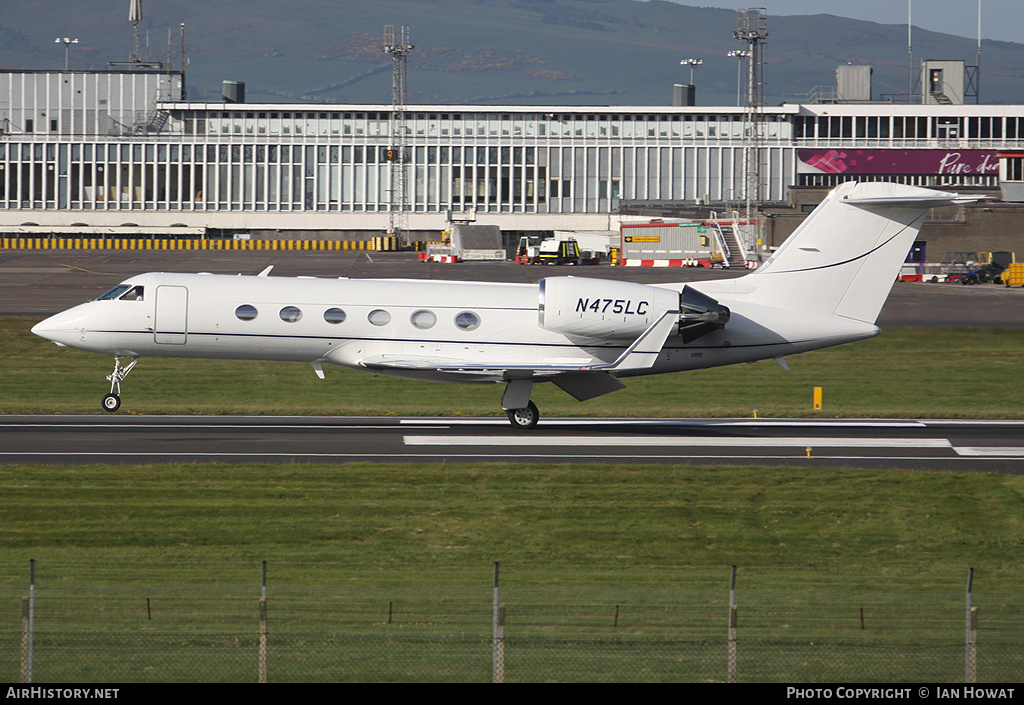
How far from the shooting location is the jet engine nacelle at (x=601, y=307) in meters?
28.7

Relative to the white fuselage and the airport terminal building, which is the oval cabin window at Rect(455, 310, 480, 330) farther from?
the airport terminal building

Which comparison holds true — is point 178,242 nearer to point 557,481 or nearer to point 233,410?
point 233,410

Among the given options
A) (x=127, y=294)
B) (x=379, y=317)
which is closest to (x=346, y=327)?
(x=379, y=317)

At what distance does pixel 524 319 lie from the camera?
95.9 ft

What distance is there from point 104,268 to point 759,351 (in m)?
66.3

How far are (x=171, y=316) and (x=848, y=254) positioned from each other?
17696 mm

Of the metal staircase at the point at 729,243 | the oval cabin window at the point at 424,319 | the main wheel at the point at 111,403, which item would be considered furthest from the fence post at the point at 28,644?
the metal staircase at the point at 729,243

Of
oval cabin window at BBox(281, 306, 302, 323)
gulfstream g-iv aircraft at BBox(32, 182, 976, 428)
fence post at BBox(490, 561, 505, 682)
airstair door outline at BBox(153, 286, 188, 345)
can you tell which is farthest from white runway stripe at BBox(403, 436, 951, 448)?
fence post at BBox(490, 561, 505, 682)

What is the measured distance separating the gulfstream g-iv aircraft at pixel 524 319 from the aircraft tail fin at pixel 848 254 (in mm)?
31

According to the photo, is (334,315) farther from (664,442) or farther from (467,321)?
(664,442)

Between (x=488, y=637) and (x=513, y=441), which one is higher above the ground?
(x=513, y=441)

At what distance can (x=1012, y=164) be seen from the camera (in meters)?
107

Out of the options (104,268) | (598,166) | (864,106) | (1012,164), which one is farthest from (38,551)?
(864,106)

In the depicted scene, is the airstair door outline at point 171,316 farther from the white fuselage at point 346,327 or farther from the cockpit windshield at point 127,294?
the cockpit windshield at point 127,294
